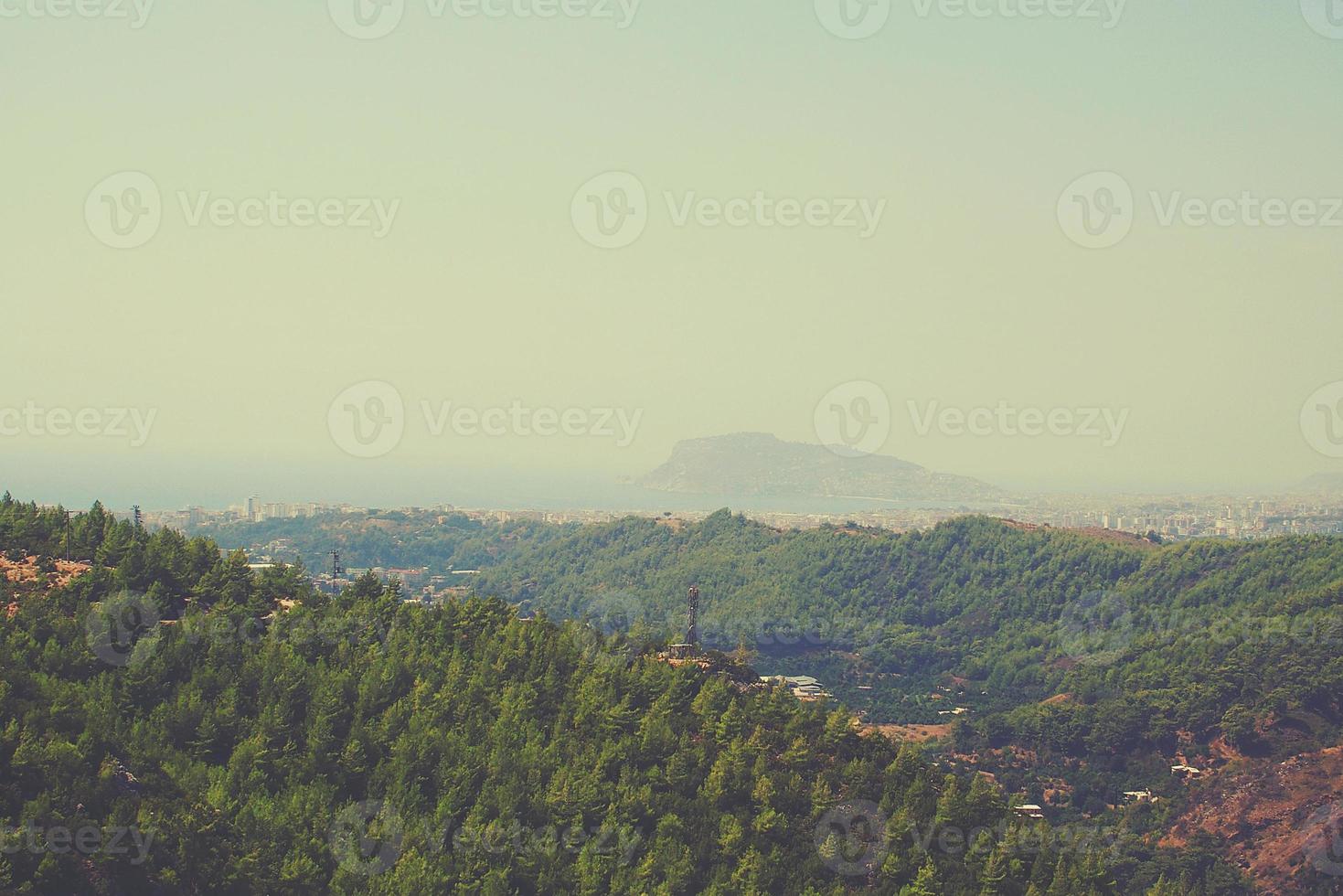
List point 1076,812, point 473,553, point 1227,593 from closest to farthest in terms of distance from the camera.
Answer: point 1076,812 < point 1227,593 < point 473,553

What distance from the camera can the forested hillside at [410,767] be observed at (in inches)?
1109

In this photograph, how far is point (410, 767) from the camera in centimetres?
3166

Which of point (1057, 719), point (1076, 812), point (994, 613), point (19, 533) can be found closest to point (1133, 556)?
point (994, 613)

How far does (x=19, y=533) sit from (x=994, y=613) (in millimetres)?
73696

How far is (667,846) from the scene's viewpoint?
30734mm

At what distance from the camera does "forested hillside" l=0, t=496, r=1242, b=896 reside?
28172 mm

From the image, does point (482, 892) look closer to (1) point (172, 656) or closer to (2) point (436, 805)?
(2) point (436, 805)

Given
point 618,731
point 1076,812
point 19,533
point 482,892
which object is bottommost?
point 1076,812

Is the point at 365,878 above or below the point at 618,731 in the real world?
below

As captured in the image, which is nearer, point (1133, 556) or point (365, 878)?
point (365, 878)

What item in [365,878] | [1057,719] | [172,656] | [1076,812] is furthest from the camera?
[1057,719]

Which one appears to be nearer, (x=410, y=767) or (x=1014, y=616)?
(x=410, y=767)

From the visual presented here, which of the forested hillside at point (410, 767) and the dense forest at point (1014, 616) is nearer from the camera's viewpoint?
the forested hillside at point (410, 767)

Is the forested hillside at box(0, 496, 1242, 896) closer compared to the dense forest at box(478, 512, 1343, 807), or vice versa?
the forested hillside at box(0, 496, 1242, 896)
